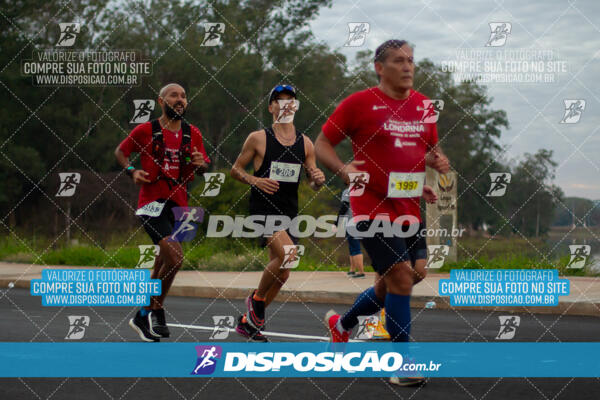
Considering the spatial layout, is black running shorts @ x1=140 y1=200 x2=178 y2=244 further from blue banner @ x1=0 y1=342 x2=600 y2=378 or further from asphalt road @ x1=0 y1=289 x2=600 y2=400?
asphalt road @ x1=0 y1=289 x2=600 y2=400

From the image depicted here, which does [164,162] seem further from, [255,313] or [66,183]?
[66,183]

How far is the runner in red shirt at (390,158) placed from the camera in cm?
579

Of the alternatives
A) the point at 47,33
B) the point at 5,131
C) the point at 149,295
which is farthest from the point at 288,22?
the point at 149,295

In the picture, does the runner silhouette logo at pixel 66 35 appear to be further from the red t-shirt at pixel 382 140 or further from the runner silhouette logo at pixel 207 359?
the red t-shirt at pixel 382 140

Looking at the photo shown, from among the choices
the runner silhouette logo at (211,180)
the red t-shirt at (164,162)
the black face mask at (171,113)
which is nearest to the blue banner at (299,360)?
the red t-shirt at (164,162)

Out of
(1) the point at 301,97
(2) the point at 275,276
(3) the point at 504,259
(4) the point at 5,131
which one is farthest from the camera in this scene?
(1) the point at 301,97

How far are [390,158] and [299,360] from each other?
1945 mm

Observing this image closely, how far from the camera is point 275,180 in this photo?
7.58 metres

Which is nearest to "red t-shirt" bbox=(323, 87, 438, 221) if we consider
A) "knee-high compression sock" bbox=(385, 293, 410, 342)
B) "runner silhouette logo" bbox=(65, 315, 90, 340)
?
"knee-high compression sock" bbox=(385, 293, 410, 342)

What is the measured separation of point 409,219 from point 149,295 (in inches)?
116

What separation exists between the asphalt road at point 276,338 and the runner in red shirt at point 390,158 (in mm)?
504

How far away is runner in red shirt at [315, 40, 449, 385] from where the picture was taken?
579 centimetres

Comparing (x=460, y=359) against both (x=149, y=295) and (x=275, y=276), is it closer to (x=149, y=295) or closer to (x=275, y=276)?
(x=275, y=276)

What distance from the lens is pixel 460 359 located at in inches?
271
